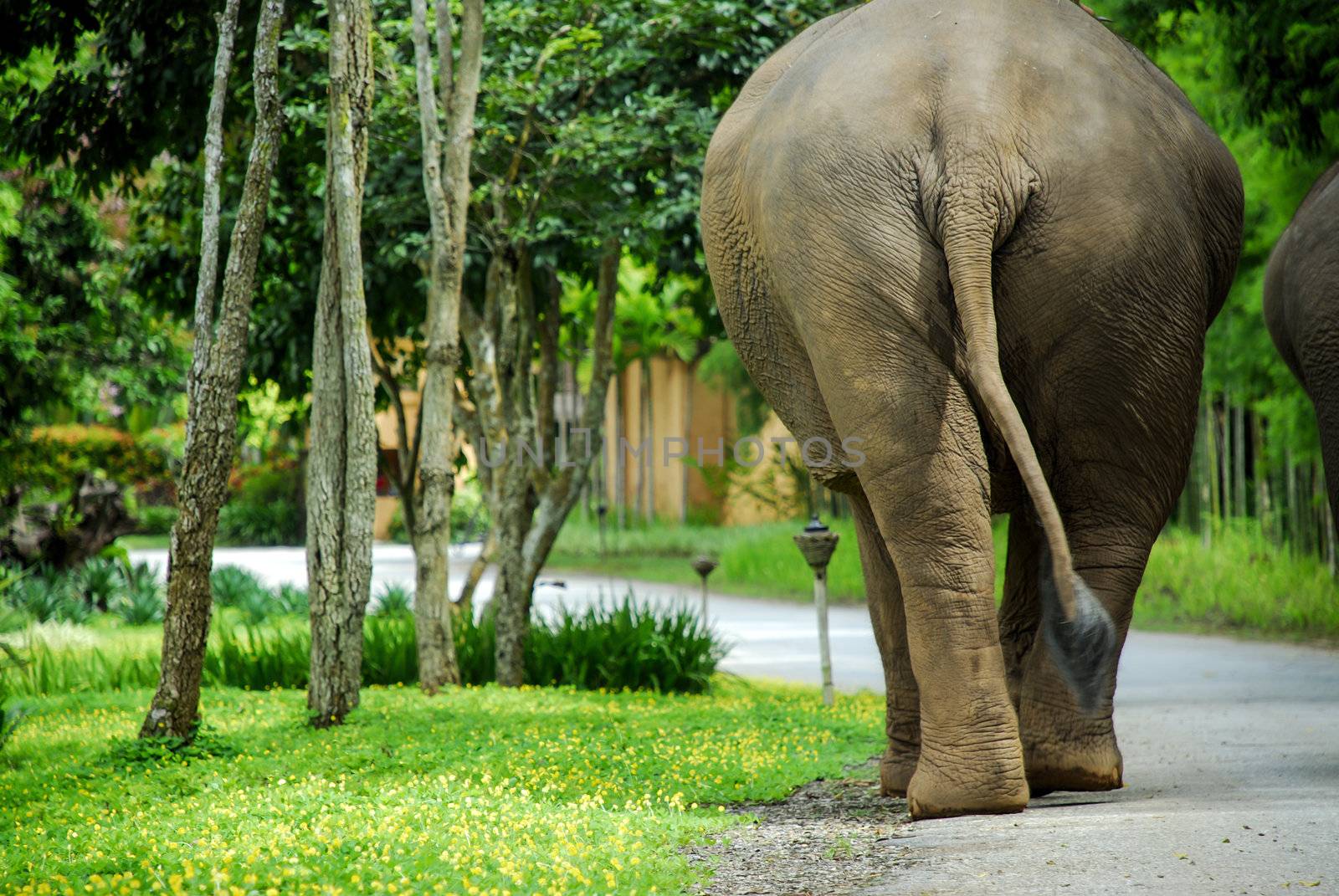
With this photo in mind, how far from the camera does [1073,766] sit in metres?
4.65

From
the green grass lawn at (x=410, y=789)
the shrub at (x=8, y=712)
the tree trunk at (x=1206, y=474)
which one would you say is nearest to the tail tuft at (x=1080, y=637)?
the green grass lawn at (x=410, y=789)

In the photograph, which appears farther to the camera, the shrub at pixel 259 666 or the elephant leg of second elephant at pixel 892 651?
the shrub at pixel 259 666

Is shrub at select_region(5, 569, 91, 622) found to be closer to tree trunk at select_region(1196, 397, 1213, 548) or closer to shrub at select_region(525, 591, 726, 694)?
shrub at select_region(525, 591, 726, 694)

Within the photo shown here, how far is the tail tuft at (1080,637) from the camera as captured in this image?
399 cm

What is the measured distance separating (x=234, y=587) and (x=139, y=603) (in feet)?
4.56

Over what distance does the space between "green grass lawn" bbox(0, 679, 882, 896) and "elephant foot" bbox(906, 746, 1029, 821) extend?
80cm

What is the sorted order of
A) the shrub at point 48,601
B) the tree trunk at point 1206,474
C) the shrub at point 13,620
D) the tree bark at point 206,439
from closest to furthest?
the tree bark at point 206,439 < the shrub at point 13,620 < the shrub at point 48,601 < the tree trunk at point 1206,474

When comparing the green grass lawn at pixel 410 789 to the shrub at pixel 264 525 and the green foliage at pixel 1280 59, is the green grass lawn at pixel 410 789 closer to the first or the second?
the green foliage at pixel 1280 59

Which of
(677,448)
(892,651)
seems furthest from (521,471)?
(677,448)

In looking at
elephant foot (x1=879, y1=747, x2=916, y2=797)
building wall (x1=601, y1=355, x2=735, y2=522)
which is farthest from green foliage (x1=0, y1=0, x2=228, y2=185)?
building wall (x1=601, y1=355, x2=735, y2=522)

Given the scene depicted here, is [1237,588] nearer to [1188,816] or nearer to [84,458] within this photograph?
[1188,816]

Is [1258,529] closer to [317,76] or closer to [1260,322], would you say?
[1260,322]

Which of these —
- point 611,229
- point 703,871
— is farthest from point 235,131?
point 703,871

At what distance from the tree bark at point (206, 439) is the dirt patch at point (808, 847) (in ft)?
8.62
